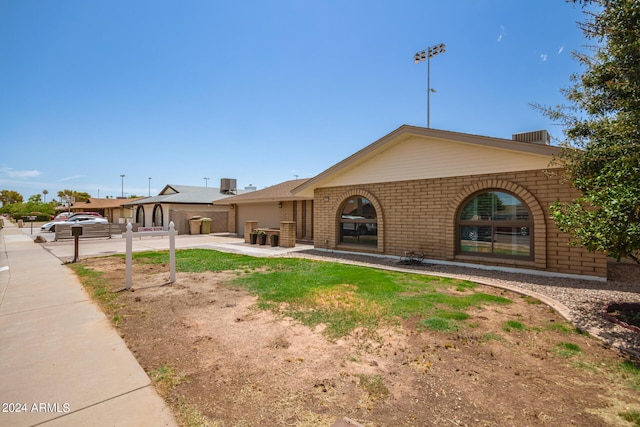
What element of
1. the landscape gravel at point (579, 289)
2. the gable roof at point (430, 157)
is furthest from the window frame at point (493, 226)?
the gable roof at point (430, 157)

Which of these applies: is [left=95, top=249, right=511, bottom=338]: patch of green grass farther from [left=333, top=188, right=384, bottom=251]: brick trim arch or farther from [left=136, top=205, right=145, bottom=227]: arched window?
[left=136, top=205, right=145, bottom=227]: arched window

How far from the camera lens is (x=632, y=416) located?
8.41 ft

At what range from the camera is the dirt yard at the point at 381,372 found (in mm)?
2637

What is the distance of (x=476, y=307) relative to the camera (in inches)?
217

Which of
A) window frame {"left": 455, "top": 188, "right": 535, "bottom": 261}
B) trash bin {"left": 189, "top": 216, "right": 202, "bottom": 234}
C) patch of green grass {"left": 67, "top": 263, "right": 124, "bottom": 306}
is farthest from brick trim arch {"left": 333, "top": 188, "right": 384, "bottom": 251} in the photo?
trash bin {"left": 189, "top": 216, "right": 202, "bottom": 234}

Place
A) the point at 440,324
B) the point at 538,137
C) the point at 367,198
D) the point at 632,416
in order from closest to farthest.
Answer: the point at 632,416 → the point at 440,324 → the point at 538,137 → the point at 367,198

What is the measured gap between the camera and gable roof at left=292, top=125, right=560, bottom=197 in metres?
8.38

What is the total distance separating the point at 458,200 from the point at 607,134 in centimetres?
400

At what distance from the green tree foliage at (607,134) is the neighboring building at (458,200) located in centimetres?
127

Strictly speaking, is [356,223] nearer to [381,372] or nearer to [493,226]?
[493,226]

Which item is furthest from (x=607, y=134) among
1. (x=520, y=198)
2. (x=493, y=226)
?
(x=493, y=226)

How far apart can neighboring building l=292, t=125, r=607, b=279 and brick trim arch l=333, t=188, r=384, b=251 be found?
1.6 inches

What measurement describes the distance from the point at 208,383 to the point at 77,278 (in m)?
7.45

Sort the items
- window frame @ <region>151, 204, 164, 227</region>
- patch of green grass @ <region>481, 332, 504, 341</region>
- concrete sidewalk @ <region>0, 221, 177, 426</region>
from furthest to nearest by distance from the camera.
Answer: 1. window frame @ <region>151, 204, 164, 227</region>
2. patch of green grass @ <region>481, 332, 504, 341</region>
3. concrete sidewalk @ <region>0, 221, 177, 426</region>
